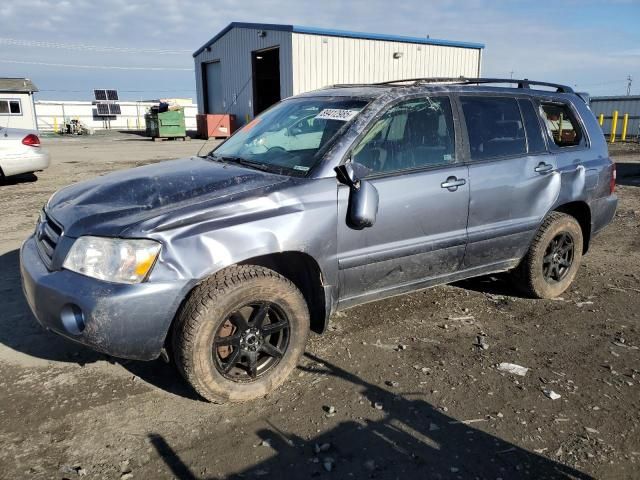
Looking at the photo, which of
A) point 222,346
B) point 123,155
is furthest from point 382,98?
point 123,155

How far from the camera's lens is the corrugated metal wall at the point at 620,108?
2616 cm

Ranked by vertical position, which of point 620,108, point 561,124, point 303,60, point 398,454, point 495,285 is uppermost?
point 303,60

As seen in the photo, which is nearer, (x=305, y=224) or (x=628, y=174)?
(x=305, y=224)

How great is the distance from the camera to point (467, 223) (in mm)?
3793

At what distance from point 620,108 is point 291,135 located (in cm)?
2863

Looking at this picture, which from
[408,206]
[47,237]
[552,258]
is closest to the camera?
[47,237]

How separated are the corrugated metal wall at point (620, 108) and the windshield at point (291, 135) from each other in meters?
26.6

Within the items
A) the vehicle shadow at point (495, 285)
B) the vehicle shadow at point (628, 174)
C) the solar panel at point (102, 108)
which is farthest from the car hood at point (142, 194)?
the solar panel at point (102, 108)

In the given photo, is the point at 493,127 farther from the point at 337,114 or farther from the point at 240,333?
the point at 240,333

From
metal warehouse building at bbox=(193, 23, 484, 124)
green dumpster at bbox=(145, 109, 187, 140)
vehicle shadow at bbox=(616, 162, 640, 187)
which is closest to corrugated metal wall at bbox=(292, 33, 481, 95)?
metal warehouse building at bbox=(193, 23, 484, 124)

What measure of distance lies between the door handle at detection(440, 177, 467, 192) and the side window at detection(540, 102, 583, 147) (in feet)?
4.17

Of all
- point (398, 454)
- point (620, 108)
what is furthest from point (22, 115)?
point (620, 108)

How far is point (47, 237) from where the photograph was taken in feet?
10.2

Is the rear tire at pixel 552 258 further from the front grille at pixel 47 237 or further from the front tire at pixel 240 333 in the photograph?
the front grille at pixel 47 237
